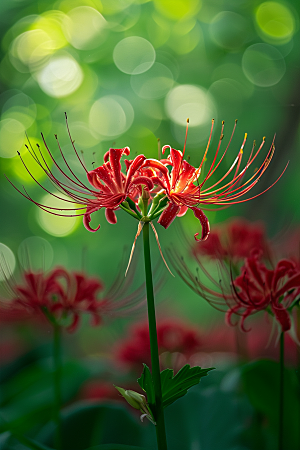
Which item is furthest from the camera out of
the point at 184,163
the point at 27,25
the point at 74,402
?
the point at 27,25

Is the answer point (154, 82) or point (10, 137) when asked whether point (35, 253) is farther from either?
point (154, 82)

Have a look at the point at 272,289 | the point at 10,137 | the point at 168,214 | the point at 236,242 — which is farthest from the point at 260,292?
the point at 10,137

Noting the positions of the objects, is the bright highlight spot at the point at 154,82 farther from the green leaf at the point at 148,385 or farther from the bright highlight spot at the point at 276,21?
the green leaf at the point at 148,385

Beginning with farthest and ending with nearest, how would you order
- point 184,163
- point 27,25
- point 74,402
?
point 27,25 < point 74,402 < point 184,163

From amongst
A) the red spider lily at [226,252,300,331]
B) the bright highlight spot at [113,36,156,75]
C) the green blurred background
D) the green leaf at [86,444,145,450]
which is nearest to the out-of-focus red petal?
the green blurred background

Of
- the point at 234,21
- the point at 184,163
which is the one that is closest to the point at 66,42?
the point at 234,21

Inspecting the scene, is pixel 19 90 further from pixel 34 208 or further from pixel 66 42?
pixel 34 208
